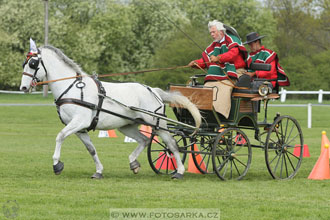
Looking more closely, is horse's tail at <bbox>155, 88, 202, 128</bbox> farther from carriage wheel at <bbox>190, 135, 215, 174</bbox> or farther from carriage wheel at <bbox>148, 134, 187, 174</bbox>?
carriage wheel at <bbox>148, 134, 187, 174</bbox>

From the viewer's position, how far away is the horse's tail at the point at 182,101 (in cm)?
1026

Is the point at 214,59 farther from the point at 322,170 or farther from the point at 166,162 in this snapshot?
the point at 322,170

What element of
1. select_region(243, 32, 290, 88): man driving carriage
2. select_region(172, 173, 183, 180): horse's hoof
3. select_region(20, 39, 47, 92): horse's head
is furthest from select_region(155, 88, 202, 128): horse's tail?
select_region(20, 39, 47, 92): horse's head

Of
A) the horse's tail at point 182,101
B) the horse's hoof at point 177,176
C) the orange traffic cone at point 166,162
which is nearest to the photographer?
the horse's tail at point 182,101

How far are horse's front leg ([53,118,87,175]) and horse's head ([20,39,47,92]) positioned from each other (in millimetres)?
834

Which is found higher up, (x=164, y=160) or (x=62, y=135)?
(x=62, y=135)

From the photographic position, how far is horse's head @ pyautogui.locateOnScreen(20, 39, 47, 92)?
32.6 ft

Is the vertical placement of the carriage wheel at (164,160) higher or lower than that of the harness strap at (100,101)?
lower

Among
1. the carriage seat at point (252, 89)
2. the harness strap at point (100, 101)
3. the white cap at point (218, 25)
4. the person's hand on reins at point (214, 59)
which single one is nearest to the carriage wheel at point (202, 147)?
the carriage seat at point (252, 89)

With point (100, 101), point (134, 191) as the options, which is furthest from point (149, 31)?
point (134, 191)

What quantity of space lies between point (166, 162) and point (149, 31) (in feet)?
176

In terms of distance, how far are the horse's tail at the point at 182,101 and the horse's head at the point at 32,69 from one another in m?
1.93

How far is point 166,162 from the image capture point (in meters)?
11.4

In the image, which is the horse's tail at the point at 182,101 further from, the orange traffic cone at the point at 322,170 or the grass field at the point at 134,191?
the orange traffic cone at the point at 322,170
